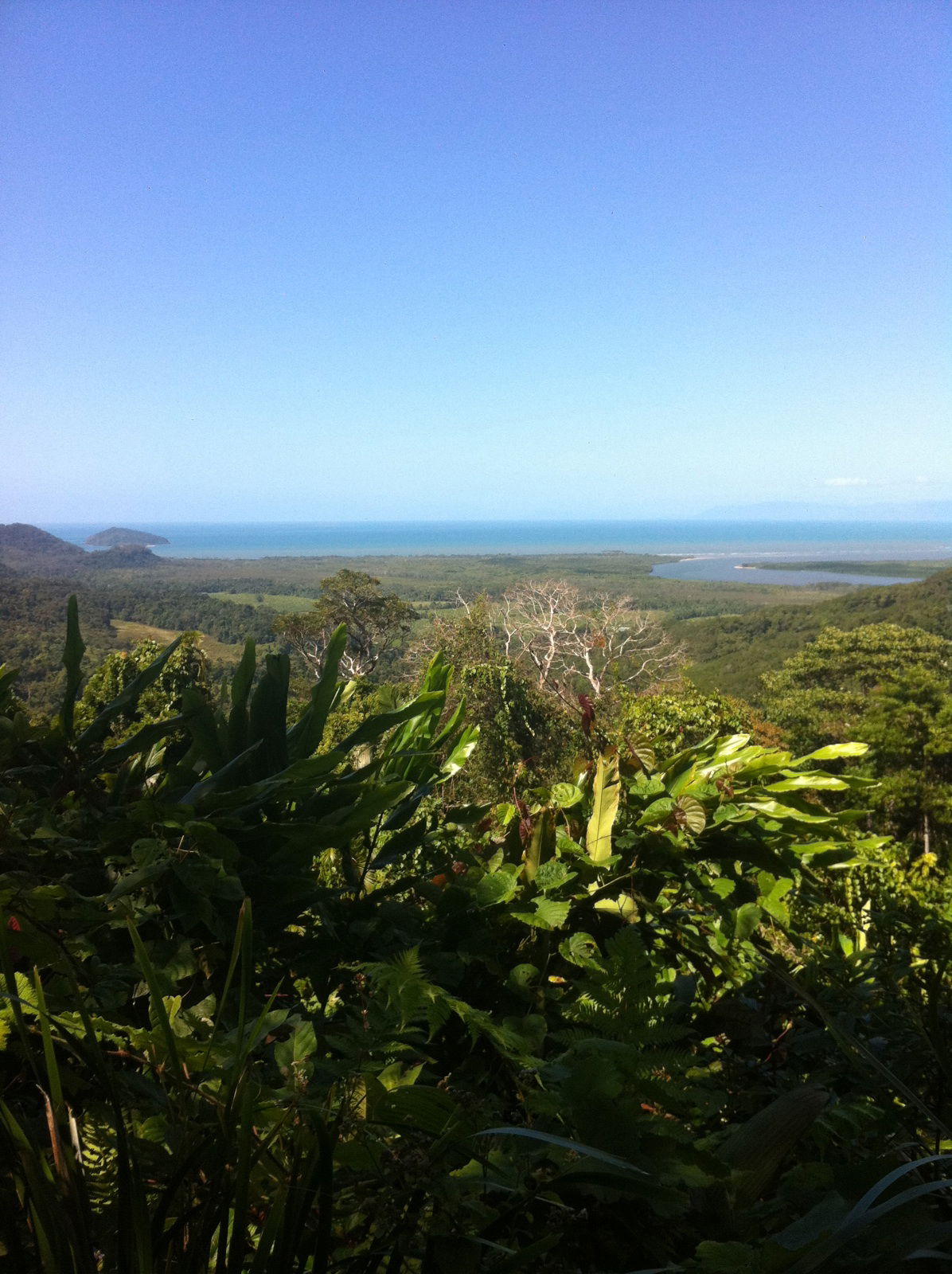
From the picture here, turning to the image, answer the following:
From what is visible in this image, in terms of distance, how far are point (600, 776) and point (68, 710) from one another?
60 cm

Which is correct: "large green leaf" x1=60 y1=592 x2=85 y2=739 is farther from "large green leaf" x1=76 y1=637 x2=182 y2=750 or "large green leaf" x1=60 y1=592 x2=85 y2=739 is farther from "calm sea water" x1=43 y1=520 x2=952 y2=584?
"calm sea water" x1=43 y1=520 x2=952 y2=584

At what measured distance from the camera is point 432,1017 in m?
0.52

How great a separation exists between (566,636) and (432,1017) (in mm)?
16125

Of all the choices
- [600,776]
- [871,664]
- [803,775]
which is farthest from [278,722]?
[871,664]

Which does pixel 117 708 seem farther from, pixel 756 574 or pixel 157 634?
pixel 756 574

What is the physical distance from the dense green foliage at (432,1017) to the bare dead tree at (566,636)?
1352 cm

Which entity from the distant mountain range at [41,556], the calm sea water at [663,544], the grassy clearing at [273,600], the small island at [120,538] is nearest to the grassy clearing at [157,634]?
the distant mountain range at [41,556]

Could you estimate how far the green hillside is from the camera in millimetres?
29969

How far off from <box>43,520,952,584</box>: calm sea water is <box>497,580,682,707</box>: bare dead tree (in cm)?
4687

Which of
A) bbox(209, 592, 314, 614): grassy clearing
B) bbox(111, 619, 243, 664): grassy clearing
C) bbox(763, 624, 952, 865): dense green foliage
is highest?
bbox(209, 592, 314, 614): grassy clearing

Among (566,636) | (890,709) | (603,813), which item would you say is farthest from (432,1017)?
(566,636)

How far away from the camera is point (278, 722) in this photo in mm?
863

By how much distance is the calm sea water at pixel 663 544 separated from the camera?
74.3m

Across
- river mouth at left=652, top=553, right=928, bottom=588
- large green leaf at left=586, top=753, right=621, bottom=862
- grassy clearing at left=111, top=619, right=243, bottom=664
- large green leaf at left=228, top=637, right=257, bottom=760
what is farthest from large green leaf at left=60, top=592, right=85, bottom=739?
river mouth at left=652, top=553, right=928, bottom=588
